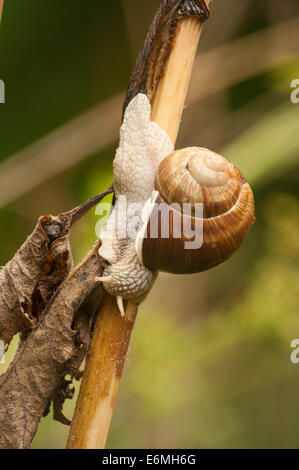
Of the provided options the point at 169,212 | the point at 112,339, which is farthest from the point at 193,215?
the point at 112,339

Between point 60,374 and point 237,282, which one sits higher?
point 60,374

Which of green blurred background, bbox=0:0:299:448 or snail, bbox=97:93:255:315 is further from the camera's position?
green blurred background, bbox=0:0:299:448

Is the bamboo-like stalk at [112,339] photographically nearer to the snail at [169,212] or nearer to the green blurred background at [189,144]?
the snail at [169,212]

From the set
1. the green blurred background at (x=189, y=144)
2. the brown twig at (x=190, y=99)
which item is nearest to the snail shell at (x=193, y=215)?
the green blurred background at (x=189, y=144)

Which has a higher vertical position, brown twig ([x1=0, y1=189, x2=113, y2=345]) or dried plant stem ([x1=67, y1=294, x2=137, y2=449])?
brown twig ([x1=0, y1=189, x2=113, y2=345])

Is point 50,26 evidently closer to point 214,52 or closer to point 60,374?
point 214,52

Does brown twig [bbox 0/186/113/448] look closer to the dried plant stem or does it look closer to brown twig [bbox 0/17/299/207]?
the dried plant stem

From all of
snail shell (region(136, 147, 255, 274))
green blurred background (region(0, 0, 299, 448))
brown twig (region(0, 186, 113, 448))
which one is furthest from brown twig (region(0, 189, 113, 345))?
green blurred background (region(0, 0, 299, 448))
